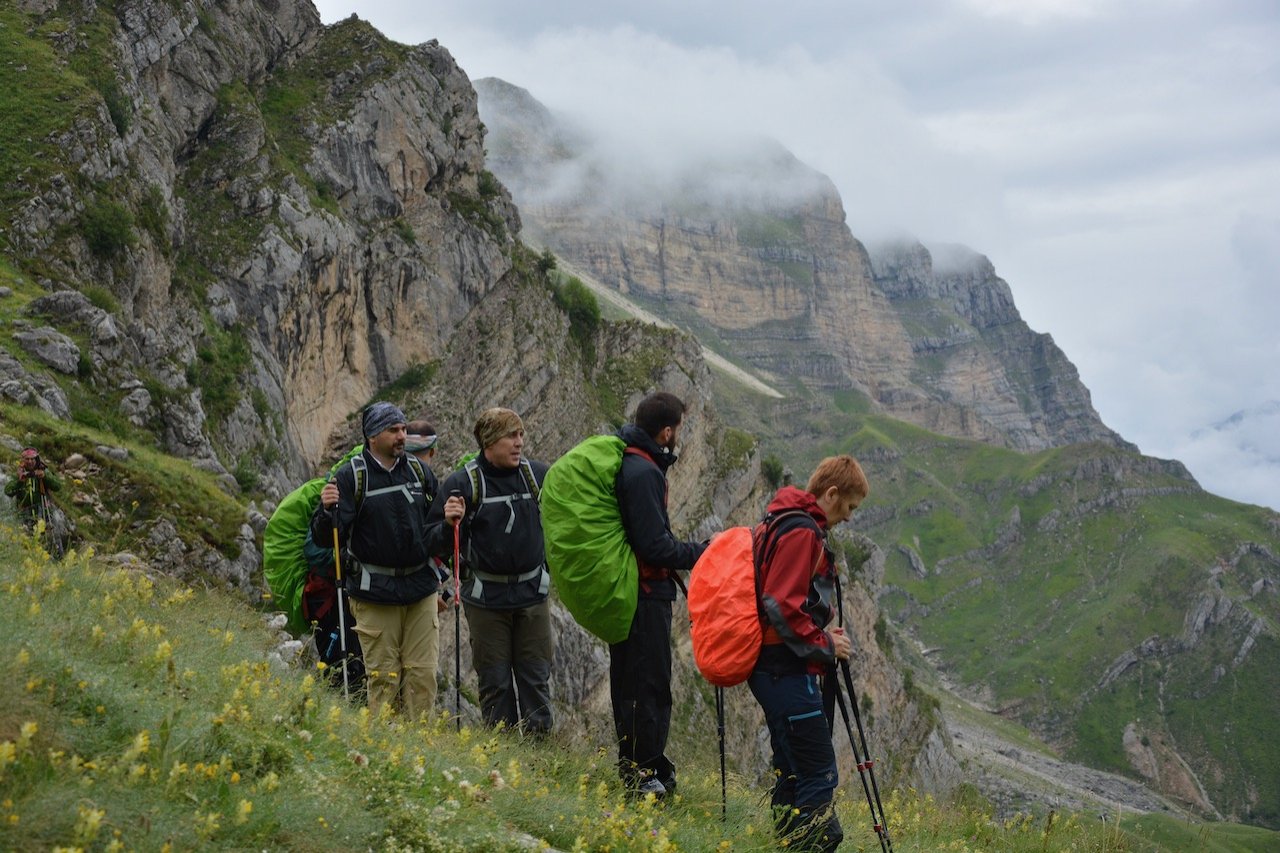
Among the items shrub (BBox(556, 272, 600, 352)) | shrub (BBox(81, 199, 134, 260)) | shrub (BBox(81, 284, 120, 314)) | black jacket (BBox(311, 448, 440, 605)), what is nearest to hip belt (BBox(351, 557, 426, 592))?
black jacket (BBox(311, 448, 440, 605))

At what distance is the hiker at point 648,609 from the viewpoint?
22.8ft

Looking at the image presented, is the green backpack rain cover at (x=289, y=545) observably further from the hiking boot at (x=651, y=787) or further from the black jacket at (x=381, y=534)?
the hiking boot at (x=651, y=787)

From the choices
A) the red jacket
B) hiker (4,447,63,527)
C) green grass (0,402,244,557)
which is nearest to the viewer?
the red jacket

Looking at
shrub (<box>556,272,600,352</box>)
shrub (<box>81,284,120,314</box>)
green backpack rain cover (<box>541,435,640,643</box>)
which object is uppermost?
shrub (<box>556,272,600,352</box>)

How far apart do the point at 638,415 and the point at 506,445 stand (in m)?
1.36

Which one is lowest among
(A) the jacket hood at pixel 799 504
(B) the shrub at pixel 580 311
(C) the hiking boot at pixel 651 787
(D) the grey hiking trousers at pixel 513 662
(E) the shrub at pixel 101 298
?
(C) the hiking boot at pixel 651 787

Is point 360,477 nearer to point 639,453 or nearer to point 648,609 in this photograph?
point 639,453

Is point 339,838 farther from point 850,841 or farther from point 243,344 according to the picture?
point 243,344

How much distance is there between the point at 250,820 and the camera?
3.94m

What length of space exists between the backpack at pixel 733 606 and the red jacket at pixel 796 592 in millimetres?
45

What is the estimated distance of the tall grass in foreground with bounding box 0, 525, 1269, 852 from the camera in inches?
144

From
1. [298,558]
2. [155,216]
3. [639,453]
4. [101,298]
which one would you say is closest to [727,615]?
[639,453]

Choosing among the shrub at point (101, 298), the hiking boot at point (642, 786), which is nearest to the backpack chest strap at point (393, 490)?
the hiking boot at point (642, 786)

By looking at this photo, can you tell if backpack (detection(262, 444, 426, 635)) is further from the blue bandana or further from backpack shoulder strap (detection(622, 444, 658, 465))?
backpack shoulder strap (detection(622, 444, 658, 465))
